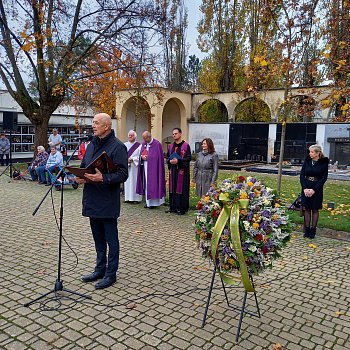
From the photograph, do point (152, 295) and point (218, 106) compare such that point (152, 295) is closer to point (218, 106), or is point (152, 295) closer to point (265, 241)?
point (265, 241)

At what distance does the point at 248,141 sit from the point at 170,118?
27.3ft

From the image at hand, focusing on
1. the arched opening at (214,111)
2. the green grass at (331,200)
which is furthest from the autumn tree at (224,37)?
the green grass at (331,200)

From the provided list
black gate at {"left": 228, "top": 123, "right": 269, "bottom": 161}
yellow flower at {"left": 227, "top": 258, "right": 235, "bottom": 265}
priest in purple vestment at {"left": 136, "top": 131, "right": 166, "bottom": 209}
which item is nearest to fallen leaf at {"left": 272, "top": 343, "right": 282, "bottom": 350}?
yellow flower at {"left": 227, "top": 258, "right": 235, "bottom": 265}

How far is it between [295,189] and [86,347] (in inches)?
437

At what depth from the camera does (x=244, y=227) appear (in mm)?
3363

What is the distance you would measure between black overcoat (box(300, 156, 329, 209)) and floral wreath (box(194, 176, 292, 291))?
149 inches

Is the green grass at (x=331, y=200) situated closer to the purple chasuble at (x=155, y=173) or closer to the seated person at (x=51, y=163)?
the purple chasuble at (x=155, y=173)

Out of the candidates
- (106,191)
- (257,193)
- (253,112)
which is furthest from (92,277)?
(253,112)

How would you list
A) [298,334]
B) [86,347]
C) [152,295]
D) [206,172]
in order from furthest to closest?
[206,172] → [152,295] → [298,334] → [86,347]

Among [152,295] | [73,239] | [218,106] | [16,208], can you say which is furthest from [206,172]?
[218,106]

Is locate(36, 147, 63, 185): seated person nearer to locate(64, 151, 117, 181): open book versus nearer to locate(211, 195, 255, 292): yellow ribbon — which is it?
locate(64, 151, 117, 181): open book

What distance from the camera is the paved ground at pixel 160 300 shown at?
3.47 meters

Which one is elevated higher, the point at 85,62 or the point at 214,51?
the point at 214,51

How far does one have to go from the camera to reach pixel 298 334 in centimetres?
364
